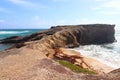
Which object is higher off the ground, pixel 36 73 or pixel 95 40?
pixel 36 73

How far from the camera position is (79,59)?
2591 centimetres

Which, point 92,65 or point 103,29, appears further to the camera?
point 103,29

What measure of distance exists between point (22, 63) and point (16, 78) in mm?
3660

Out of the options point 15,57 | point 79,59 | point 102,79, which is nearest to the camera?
point 102,79

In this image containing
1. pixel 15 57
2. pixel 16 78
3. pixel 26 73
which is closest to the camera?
pixel 16 78

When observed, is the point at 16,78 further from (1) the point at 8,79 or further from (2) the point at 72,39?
Answer: (2) the point at 72,39

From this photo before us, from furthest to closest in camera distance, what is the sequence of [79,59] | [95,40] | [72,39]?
[95,40]
[72,39]
[79,59]

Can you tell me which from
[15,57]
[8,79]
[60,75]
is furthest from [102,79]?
[15,57]

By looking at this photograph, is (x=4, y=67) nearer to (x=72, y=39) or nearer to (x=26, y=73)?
(x=26, y=73)

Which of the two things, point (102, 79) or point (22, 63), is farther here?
point (22, 63)

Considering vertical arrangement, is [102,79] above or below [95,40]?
above

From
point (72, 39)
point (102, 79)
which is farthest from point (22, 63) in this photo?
point (72, 39)

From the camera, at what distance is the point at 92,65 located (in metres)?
26.3

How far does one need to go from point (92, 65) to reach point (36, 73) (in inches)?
549
